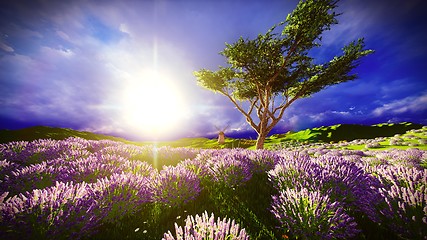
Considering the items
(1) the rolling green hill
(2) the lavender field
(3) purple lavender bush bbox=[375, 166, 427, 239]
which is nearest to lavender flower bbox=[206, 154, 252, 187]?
(2) the lavender field

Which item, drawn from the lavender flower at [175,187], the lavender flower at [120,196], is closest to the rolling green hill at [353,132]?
the lavender flower at [175,187]

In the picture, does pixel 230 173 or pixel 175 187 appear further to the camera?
pixel 230 173

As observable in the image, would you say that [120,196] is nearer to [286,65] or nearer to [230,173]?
[230,173]

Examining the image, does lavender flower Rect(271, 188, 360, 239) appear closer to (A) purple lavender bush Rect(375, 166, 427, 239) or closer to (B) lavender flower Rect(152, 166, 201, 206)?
(A) purple lavender bush Rect(375, 166, 427, 239)

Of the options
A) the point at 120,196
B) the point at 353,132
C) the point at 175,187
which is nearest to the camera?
the point at 120,196

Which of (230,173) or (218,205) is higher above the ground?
(230,173)

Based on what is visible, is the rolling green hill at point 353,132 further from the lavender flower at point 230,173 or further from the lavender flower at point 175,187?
the lavender flower at point 175,187

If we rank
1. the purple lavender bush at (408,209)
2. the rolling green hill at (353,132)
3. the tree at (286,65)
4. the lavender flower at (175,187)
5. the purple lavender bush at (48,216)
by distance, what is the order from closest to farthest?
the purple lavender bush at (48,216)
the purple lavender bush at (408,209)
the lavender flower at (175,187)
the tree at (286,65)
the rolling green hill at (353,132)

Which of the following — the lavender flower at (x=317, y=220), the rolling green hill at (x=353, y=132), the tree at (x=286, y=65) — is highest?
the tree at (x=286, y=65)

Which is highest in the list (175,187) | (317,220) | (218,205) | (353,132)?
(353,132)

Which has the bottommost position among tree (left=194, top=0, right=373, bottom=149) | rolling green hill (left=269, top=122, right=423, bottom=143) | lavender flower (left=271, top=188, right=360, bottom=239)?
lavender flower (left=271, top=188, right=360, bottom=239)

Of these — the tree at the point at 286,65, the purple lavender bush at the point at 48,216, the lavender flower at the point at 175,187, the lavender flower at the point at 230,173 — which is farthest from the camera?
the tree at the point at 286,65

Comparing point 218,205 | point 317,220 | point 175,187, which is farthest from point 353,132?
point 175,187

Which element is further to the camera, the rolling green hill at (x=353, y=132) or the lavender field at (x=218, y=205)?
the rolling green hill at (x=353, y=132)
